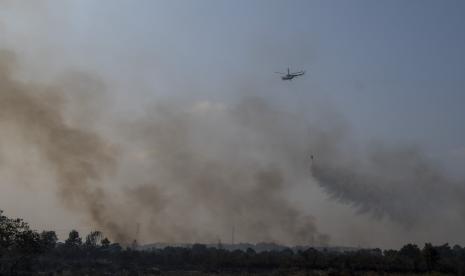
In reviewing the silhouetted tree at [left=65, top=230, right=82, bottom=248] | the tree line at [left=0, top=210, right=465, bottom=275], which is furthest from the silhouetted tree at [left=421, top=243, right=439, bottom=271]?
the silhouetted tree at [left=65, top=230, right=82, bottom=248]

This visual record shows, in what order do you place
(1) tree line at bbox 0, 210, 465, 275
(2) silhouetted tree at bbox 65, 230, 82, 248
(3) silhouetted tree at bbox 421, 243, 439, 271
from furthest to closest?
(2) silhouetted tree at bbox 65, 230, 82, 248, (3) silhouetted tree at bbox 421, 243, 439, 271, (1) tree line at bbox 0, 210, 465, 275

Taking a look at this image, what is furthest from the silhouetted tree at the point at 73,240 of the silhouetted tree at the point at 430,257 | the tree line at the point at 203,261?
the silhouetted tree at the point at 430,257

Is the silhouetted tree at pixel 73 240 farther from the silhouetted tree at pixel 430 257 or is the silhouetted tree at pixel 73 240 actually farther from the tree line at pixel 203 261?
the silhouetted tree at pixel 430 257

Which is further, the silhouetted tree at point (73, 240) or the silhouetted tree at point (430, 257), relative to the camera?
the silhouetted tree at point (73, 240)

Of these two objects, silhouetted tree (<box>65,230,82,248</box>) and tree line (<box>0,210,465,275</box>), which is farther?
silhouetted tree (<box>65,230,82,248</box>)

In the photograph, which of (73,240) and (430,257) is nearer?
(430,257)

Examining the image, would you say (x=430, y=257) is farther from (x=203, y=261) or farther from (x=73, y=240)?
(x=73, y=240)

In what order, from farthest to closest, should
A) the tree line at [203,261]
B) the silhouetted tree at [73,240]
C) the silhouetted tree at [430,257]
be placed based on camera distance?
the silhouetted tree at [73,240] → the silhouetted tree at [430,257] → the tree line at [203,261]

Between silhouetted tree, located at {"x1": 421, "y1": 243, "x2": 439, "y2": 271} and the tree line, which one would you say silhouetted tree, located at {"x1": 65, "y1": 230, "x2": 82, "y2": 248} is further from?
silhouetted tree, located at {"x1": 421, "y1": 243, "x2": 439, "y2": 271}

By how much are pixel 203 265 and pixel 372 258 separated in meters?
42.7

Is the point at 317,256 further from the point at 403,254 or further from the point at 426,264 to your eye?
the point at 403,254

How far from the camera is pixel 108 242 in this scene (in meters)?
168

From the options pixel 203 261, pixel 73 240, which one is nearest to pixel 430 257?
pixel 203 261

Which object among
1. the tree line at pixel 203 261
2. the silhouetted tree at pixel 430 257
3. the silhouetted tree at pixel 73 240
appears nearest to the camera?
the tree line at pixel 203 261
